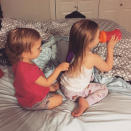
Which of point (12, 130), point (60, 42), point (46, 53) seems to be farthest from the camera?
point (60, 42)

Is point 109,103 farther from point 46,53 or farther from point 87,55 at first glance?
point 46,53

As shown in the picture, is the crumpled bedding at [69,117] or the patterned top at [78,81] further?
the patterned top at [78,81]

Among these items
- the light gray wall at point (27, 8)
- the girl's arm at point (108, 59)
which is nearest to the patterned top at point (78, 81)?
the girl's arm at point (108, 59)

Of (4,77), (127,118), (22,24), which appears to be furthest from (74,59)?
(22,24)

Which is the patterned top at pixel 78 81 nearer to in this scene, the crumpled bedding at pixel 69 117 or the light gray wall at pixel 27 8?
the crumpled bedding at pixel 69 117

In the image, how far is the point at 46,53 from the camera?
60.6 inches

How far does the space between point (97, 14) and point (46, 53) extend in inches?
76.0

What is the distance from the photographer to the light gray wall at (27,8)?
3043 millimetres

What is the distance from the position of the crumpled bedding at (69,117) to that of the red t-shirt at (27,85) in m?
0.06

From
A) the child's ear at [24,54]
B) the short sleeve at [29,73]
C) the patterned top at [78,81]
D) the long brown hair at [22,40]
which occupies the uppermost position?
the long brown hair at [22,40]

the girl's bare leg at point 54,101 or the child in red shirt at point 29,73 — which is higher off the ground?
the child in red shirt at point 29,73

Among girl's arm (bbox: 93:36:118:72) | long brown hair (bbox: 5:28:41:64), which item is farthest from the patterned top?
long brown hair (bbox: 5:28:41:64)

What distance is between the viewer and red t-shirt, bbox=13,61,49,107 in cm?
105

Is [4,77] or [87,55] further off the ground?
[87,55]
